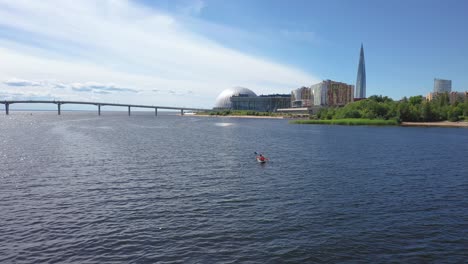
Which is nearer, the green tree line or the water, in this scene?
the water

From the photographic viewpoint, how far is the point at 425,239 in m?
21.7

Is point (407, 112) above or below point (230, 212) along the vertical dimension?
above

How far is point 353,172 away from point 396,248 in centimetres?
2340

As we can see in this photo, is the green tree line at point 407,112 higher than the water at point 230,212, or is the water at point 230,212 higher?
the green tree line at point 407,112

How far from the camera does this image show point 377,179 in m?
38.9

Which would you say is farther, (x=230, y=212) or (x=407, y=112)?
(x=407, y=112)

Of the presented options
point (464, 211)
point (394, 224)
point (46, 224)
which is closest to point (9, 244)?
point (46, 224)

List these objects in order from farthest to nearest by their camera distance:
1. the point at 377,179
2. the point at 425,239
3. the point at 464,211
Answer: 1. the point at 377,179
2. the point at 464,211
3. the point at 425,239

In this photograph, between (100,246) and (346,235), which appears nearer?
(100,246)

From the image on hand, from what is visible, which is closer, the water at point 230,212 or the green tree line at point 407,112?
the water at point 230,212

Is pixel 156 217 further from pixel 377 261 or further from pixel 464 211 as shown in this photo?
pixel 464 211

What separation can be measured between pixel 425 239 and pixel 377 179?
58.3ft

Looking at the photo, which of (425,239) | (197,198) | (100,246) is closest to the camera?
(100,246)

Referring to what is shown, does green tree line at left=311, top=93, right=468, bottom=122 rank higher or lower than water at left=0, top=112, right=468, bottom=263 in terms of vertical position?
higher
